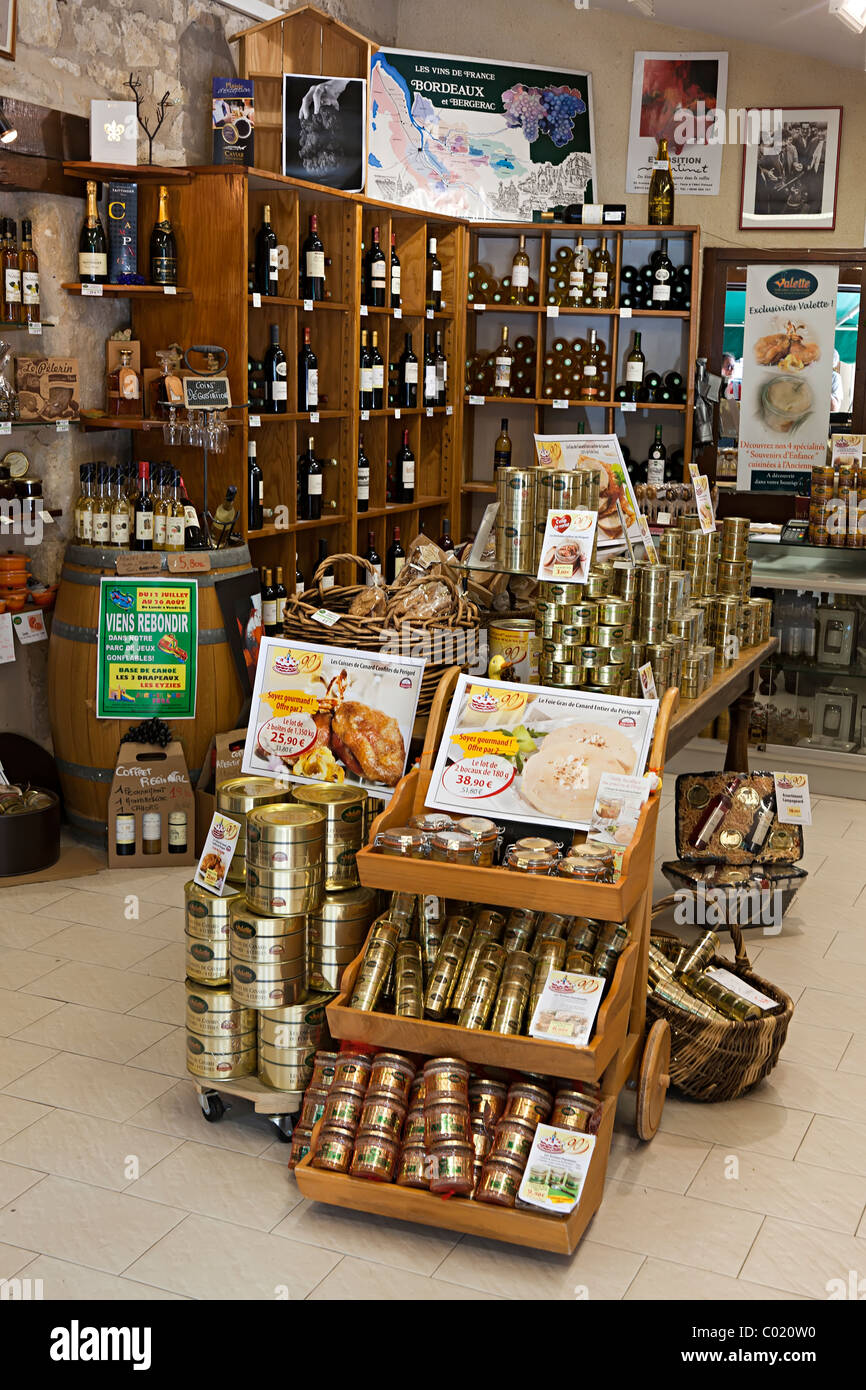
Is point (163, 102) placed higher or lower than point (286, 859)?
higher

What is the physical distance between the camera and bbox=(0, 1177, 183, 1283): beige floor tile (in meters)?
2.61

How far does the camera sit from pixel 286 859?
2.92m

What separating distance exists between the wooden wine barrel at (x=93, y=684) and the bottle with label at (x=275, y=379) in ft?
3.61

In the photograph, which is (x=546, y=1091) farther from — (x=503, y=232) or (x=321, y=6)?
(x=321, y=6)

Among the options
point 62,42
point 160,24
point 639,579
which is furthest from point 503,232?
point 639,579

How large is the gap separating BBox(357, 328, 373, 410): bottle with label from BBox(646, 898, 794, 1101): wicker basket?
4100 mm

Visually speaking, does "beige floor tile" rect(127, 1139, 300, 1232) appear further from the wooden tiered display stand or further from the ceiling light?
the ceiling light

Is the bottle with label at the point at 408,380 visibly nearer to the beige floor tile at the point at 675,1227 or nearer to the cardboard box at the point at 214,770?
the cardboard box at the point at 214,770

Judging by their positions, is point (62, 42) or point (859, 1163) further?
point (62, 42)

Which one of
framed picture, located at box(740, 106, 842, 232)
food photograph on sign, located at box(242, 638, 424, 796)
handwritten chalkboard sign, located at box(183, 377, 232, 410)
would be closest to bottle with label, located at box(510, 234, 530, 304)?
framed picture, located at box(740, 106, 842, 232)

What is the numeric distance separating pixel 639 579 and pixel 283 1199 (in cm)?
200

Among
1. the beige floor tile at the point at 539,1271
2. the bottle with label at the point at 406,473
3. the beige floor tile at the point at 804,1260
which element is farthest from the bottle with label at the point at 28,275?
the beige floor tile at the point at 804,1260

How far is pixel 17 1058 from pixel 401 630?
1.55 meters

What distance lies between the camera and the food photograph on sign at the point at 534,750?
3.00 metres
